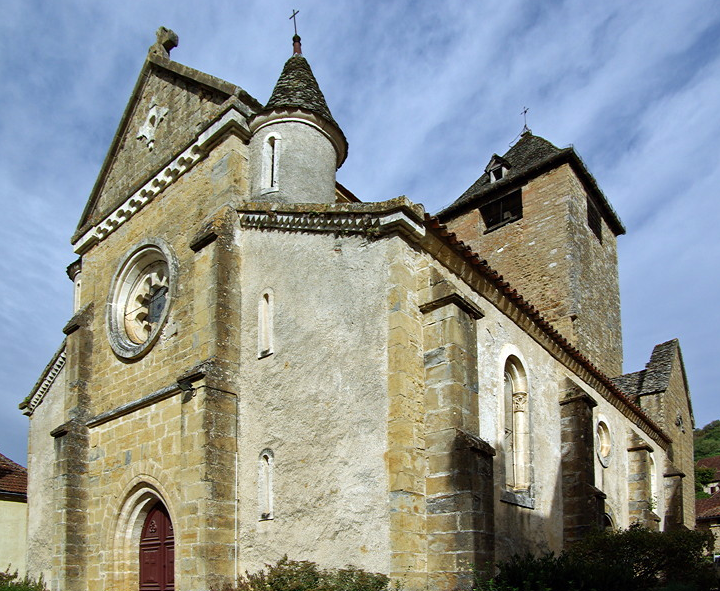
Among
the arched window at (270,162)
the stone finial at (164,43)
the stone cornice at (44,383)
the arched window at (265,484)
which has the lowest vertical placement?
the arched window at (265,484)

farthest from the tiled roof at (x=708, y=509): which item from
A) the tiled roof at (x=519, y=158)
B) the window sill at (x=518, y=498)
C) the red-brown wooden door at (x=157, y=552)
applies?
the red-brown wooden door at (x=157, y=552)

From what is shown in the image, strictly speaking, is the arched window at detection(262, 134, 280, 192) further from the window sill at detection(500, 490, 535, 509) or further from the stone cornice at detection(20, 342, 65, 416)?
the stone cornice at detection(20, 342, 65, 416)

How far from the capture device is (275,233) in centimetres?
1052

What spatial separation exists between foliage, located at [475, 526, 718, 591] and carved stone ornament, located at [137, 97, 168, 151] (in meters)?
10.5

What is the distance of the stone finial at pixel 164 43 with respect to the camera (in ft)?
47.8

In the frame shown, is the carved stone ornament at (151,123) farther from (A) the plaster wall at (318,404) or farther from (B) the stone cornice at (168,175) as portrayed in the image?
(A) the plaster wall at (318,404)

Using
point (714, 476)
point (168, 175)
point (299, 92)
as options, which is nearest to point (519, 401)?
point (299, 92)

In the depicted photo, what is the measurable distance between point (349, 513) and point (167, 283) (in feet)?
20.8

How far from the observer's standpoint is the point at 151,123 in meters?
14.1

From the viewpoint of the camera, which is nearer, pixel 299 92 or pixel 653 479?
pixel 299 92

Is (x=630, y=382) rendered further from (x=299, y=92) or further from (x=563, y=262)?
(x=299, y=92)

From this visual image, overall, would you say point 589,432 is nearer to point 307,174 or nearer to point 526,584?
point 526,584

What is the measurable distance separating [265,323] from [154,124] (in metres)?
6.18

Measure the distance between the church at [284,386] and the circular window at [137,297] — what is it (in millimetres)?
45
